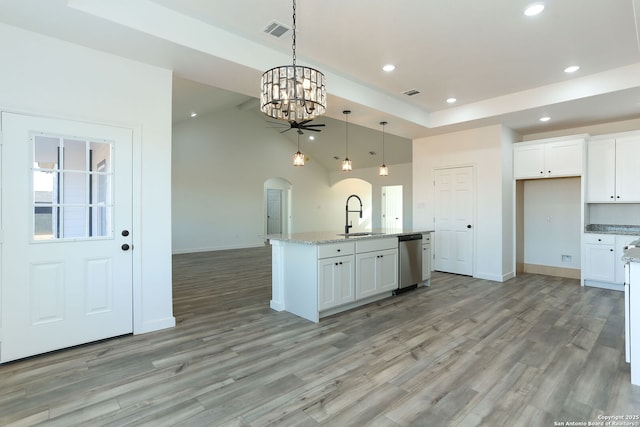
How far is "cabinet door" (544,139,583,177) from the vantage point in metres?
5.12

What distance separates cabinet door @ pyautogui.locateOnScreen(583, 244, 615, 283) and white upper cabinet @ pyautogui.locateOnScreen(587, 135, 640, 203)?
0.77 m

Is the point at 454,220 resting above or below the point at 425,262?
above

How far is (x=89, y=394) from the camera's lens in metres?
2.15

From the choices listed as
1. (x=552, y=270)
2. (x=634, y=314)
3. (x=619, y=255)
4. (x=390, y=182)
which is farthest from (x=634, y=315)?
(x=390, y=182)

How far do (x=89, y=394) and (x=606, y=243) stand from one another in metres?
6.51

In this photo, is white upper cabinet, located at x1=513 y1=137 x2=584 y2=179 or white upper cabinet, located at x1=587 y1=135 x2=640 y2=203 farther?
white upper cabinet, located at x1=513 y1=137 x2=584 y2=179

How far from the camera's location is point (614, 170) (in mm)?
4973

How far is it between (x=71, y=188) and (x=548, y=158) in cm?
655

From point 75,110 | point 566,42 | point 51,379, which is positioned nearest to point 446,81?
point 566,42

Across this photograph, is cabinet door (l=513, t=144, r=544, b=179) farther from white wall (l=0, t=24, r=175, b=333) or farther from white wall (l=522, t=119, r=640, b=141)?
white wall (l=0, t=24, r=175, b=333)

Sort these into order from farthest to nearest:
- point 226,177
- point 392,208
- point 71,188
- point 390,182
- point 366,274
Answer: point 392,208 < point 390,182 < point 226,177 < point 366,274 < point 71,188

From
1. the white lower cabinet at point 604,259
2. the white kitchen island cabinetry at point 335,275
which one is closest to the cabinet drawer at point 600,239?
the white lower cabinet at point 604,259

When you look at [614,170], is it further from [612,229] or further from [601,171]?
[612,229]

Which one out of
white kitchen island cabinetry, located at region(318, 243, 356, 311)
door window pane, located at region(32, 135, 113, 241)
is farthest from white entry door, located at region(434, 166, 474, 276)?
door window pane, located at region(32, 135, 113, 241)
